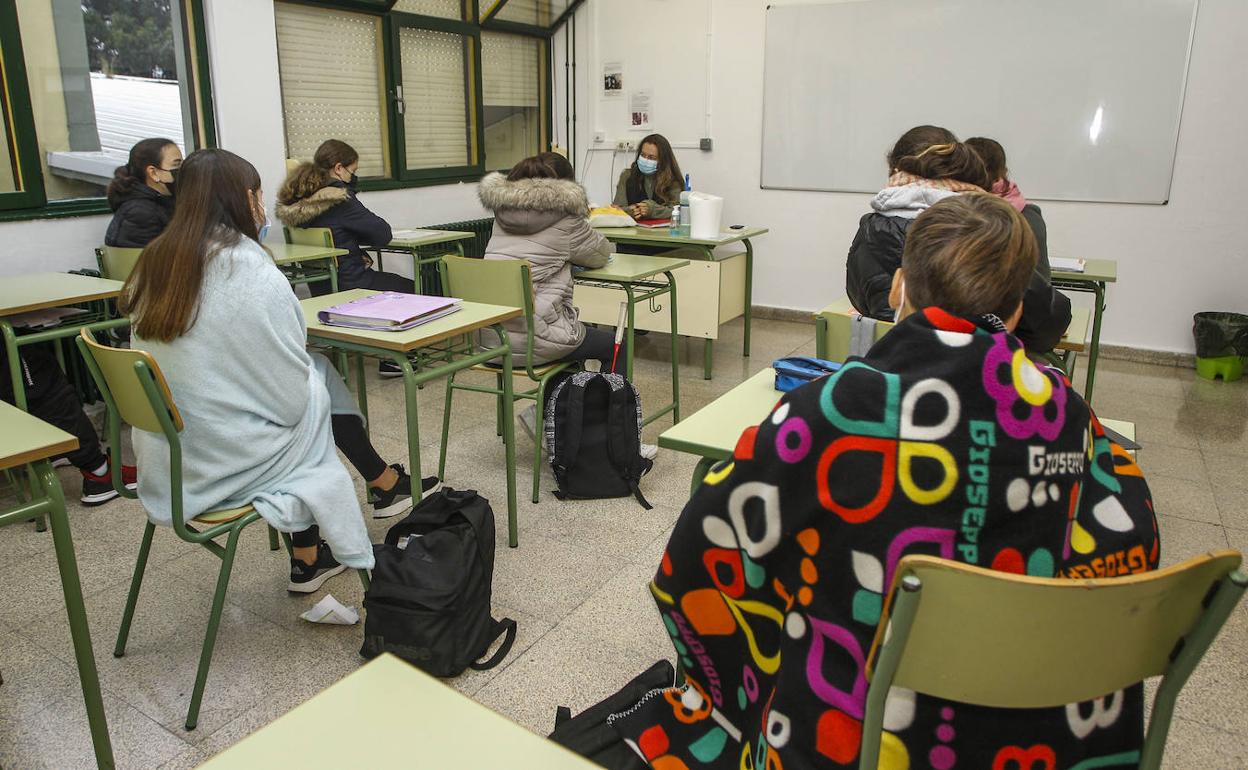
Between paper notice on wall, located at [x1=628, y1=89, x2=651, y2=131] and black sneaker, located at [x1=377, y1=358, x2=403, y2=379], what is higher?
paper notice on wall, located at [x1=628, y1=89, x2=651, y2=131]

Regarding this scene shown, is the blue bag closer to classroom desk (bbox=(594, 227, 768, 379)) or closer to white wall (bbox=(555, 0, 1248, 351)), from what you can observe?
classroom desk (bbox=(594, 227, 768, 379))

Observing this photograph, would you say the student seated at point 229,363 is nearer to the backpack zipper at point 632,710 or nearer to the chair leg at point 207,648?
the chair leg at point 207,648

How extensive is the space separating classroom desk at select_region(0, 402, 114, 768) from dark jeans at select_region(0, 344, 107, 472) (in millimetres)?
1405

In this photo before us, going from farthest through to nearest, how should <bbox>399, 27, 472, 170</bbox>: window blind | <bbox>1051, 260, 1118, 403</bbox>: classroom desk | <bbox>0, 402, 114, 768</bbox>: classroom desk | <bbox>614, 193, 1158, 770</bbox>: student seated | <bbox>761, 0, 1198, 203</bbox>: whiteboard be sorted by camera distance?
<bbox>399, 27, 472, 170</bbox>: window blind, <bbox>761, 0, 1198, 203</bbox>: whiteboard, <bbox>1051, 260, 1118, 403</bbox>: classroom desk, <bbox>0, 402, 114, 768</bbox>: classroom desk, <bbox>614, 193, 1158, 770</bbox>: student seated

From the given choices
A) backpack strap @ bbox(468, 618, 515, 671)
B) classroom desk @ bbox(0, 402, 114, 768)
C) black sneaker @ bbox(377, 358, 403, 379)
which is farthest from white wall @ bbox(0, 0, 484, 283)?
backpack strap @ bbox(468, 618, 515, 671)

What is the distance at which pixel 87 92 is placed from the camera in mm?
3871

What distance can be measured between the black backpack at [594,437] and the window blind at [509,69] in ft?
11.9

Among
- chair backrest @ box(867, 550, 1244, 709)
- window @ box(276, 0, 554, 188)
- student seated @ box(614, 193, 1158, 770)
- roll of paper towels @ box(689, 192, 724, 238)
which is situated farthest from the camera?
window @ box(276, 0, 554, 188)

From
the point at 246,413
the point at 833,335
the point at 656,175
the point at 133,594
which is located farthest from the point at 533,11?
the point at 133,594

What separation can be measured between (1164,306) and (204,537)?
195 inches

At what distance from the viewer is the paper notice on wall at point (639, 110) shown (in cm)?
612

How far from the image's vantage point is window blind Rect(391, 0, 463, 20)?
5199 millimetres

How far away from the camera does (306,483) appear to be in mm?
1959

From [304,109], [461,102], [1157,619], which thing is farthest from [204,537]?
[461,102]
